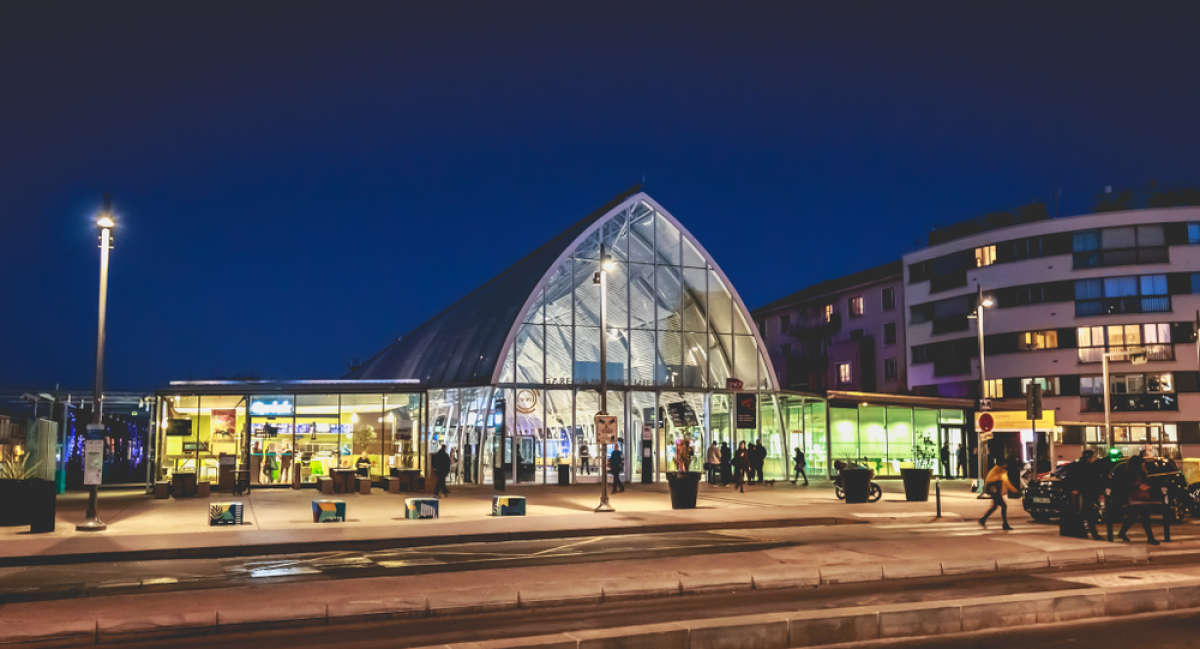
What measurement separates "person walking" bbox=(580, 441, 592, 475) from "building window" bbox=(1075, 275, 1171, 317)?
113 ft

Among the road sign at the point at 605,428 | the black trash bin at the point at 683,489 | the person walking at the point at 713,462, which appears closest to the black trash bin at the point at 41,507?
the road sign at the point at 605,428

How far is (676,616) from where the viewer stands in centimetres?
1002

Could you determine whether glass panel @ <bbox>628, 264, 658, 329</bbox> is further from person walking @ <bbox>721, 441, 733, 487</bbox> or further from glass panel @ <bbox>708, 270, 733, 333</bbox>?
person walking @ <bbox>721, 441, 733, 487</bbox>

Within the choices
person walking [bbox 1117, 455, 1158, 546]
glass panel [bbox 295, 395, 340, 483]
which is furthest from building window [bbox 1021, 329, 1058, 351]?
person walking [bbox 1117, 455, 1158, 546]

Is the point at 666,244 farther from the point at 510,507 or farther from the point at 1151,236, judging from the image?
the point at 1151,236

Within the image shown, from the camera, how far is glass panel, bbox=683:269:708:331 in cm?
4003

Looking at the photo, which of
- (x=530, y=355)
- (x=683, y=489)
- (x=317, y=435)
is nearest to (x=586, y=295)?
(x=530, y=355)

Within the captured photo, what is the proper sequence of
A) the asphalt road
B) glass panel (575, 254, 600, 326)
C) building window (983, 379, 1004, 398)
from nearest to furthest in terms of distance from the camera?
the asphalt road
glass panel (575, 254, 600, 326)
building window (983, 379, 1004, 398)

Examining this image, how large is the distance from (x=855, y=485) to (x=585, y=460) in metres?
12.0

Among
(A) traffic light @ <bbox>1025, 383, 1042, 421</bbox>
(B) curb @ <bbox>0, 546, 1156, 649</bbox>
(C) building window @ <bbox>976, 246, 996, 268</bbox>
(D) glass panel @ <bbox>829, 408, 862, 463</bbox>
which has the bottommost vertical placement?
(B) curb @ <bbox>0, 546, 1156, 649</bbox>

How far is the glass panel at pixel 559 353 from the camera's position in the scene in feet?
121

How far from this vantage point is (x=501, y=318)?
3753 centimetres

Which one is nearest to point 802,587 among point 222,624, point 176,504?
point 222,624

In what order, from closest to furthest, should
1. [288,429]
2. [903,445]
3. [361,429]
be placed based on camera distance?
1. [288,429]
2. [361,429]
3. [903,445]
